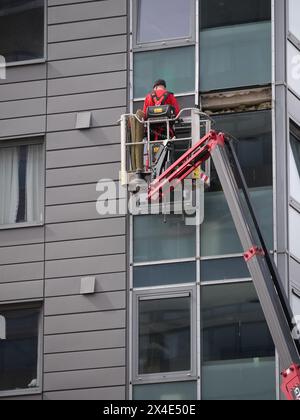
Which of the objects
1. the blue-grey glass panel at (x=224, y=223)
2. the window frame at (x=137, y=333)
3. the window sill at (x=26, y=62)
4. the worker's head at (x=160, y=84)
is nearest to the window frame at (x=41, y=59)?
the window sill at (x=26, y=62)

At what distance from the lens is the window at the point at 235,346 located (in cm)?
3466

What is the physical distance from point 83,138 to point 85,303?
344 centimetres

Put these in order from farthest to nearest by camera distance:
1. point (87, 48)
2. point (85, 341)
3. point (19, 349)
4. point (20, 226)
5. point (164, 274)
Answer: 1. point (87, 48)
2. point (20, 226)
3. point (19, 349)
4. point (85, 341)
5. point (164, 274)

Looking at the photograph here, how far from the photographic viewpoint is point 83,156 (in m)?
37.3

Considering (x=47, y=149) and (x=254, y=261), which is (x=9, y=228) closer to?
(x=47, y=149)

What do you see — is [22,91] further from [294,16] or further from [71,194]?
[294,16]

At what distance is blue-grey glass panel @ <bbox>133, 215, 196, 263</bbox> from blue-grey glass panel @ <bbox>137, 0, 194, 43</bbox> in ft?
12.3

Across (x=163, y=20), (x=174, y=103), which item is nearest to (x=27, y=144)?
(x=163, y=20)

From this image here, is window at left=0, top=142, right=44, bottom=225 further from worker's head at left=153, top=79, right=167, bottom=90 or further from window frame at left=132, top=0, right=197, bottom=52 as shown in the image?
worker's head at left=153, top=79, right=167, bottom=90

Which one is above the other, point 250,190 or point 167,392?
point 250,190

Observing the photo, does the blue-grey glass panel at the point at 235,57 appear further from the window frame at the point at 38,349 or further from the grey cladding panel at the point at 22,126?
the window frame at the point at 38,349

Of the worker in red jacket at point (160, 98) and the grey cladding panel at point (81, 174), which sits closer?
the worker in red jacket at point (160, 98)

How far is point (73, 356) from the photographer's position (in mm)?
36062

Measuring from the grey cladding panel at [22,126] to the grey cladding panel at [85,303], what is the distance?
11.9ft
